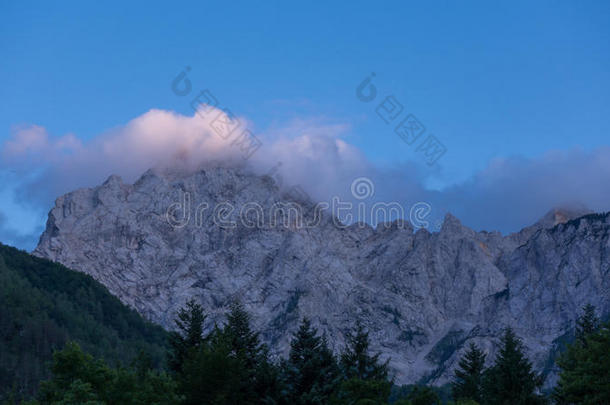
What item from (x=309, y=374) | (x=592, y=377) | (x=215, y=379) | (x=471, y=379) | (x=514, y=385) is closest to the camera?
(x=309, y=374)

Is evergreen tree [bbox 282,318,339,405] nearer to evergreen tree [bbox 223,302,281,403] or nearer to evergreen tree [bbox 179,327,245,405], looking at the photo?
evergreen tree [bbox 223,302,281,403]

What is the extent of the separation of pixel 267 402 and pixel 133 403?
12.7 metres

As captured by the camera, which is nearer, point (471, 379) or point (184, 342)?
point (184, 342)

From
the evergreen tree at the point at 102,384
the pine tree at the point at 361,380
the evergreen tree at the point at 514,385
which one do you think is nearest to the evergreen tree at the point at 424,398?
the evergreen tree at the point at 514,385

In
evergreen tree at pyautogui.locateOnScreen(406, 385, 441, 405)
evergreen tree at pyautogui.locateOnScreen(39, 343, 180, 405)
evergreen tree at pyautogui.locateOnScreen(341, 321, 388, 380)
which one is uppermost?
evergreen tree at pyautogui.locateOnScreen(341, 321, 388, 380)

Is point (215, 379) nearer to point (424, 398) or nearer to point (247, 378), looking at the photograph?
point (247, 378)

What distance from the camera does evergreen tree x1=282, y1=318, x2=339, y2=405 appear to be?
177 feet

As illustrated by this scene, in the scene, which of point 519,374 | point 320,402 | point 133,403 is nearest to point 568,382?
point 519,374

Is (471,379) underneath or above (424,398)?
above

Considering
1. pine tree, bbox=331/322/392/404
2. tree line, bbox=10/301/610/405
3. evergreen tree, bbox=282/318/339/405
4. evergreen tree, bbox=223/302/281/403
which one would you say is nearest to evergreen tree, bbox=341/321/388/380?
pine tree, bbox=331/322/392/404

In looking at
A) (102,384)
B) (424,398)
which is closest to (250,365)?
(102,384)

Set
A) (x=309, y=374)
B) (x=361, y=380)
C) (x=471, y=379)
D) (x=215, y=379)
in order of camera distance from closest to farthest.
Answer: (x=309, y=374) → (x=215, y=379) → (x=361, y=380) → (x=471, y=379)

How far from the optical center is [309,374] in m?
55.4

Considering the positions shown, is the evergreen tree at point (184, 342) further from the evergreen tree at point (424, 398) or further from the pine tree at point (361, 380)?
the evergreen tree at point (424, 398)
